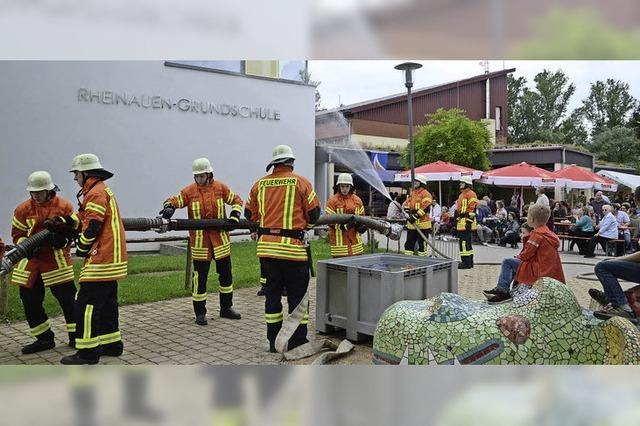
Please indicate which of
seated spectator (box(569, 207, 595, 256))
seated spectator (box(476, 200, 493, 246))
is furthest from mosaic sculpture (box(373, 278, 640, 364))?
seated spectator (box(569, 207, 595, 256))

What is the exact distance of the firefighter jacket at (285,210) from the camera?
405 centimetres

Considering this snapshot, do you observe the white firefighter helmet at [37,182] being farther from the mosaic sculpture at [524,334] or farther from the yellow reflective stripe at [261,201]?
the mosaic sculpture at [524,334]

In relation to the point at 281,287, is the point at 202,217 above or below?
above

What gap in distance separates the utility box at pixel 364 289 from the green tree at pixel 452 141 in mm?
2411

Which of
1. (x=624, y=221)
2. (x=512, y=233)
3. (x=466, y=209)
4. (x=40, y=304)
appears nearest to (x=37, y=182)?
(x=40, y=304)

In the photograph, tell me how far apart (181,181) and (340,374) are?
122 inches

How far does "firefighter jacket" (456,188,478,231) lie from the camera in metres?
7.92

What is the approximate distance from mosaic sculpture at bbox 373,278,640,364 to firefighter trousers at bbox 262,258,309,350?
4.02ft

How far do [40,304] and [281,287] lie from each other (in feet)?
6.24

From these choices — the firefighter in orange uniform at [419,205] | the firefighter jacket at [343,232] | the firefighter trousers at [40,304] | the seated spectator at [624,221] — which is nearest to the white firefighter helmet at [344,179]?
the firefighter jacket at [343,232]

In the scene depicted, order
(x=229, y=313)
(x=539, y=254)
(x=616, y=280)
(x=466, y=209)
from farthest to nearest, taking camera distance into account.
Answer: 1. (x=466, y=209)
2. (x=229, y=313)
3. (x=539, y=254)
4. (x=616, y=280)

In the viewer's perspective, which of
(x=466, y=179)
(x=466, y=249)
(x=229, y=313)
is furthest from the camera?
(x=466, y=249)

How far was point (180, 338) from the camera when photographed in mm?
4578

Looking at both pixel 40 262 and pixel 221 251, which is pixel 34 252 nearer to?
pixel 40 262
